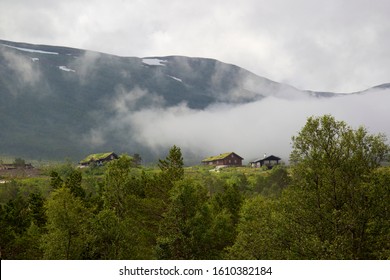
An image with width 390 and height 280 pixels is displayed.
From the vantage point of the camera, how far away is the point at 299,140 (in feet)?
103

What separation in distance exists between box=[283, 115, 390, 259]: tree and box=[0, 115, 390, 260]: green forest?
7 cm

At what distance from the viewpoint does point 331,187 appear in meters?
29.8

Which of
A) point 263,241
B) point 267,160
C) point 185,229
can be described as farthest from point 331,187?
point 267,160

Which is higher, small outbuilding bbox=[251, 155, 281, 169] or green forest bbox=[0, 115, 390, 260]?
small outbuilding bbox=[251, 155, 281, 169]

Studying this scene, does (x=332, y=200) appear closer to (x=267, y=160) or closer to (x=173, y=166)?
(x=173, y=166)

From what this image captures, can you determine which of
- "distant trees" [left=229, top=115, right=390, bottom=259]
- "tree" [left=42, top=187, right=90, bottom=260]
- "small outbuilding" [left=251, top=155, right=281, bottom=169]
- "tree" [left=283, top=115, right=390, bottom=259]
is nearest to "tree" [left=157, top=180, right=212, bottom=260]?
"tree" [left=42, top=187, right=90, bottom=260]

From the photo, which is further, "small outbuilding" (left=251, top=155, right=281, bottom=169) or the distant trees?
"small outbuilding" (left=251, top=155, right=281, bottom=169)

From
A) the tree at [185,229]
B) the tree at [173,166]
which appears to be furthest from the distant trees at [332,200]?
the tree at [173,166]

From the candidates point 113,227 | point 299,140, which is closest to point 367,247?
point 299,140

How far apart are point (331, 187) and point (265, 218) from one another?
669 cm

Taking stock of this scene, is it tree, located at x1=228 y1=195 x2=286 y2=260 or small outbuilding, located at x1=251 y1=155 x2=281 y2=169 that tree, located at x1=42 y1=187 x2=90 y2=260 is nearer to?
tree, located at x1=228 y1=195 x2=286 y2=260

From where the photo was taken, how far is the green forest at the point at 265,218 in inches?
1120

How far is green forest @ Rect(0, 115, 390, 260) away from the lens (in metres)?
28.4

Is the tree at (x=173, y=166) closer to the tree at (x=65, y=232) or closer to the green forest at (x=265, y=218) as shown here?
the green forest at (x=265, y=218)
